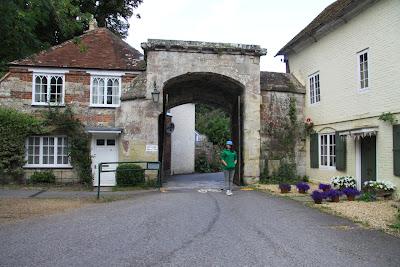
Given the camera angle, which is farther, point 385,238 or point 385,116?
point 385,116

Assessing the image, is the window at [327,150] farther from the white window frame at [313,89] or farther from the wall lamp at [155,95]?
the wall lamp at [155,95]

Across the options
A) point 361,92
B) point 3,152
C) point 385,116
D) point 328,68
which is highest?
point 328,68

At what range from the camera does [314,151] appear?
16.5 m

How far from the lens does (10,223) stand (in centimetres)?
810

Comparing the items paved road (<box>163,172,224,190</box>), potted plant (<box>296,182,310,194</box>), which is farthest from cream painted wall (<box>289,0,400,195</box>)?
paved road (<box>163,172,224,190</box>)

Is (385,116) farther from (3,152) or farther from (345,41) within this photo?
(3,152)

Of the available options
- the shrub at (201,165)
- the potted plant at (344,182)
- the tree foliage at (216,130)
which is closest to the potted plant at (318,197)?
the potted plant at (344,182)

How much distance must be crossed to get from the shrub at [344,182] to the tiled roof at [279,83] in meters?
5.12

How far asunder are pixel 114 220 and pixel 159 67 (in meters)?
9.26

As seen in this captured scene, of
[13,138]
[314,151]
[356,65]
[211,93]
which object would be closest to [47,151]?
[13,138]

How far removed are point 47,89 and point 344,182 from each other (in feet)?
41.2

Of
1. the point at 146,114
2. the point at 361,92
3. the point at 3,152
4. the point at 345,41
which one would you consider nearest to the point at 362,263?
the point at 361,92

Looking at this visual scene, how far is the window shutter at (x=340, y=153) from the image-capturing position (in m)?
14.4

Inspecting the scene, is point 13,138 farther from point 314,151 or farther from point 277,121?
point 314,151
